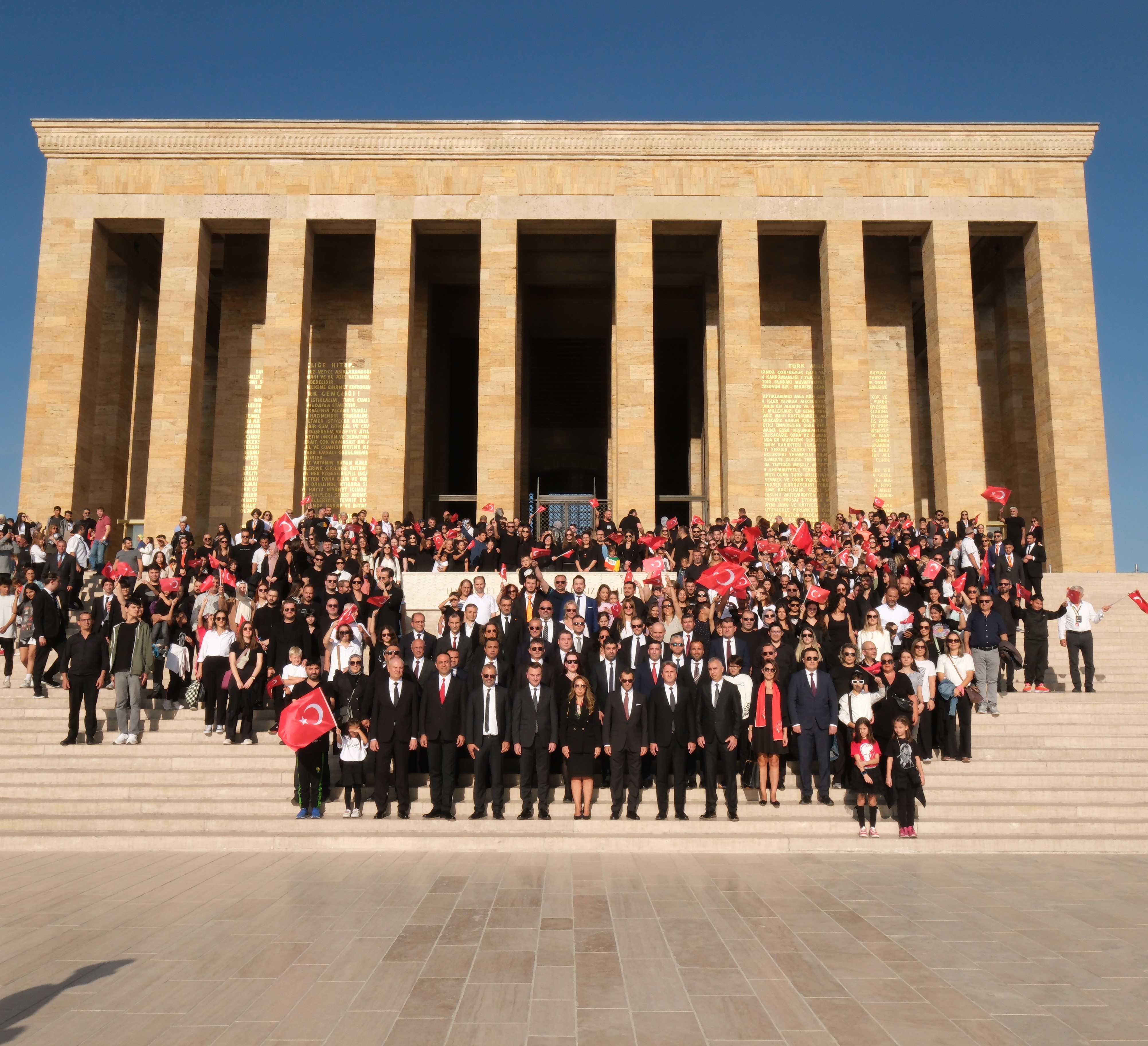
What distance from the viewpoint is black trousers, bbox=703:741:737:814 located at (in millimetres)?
9219

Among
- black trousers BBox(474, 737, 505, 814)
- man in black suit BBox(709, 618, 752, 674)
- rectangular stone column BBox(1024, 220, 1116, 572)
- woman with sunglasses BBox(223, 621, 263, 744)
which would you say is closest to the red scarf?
man in black suit BBox(709, 618, 752, 674)

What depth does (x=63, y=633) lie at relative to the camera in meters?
12.5

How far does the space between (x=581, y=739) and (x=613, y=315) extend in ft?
59.4

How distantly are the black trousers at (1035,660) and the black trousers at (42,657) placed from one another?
13.3 m

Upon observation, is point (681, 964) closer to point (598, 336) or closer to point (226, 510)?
point (226, 510)

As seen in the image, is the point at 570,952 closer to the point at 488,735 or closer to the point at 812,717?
the point at 488,735

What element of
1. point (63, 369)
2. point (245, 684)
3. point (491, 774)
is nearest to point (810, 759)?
point (491, 774)

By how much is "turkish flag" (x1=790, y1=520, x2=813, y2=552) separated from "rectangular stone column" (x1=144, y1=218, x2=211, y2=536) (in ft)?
47.7

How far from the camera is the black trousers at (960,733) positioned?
33.8 feet

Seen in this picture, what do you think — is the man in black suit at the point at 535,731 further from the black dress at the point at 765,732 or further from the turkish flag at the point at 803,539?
the turkish flag at the point at 803,539

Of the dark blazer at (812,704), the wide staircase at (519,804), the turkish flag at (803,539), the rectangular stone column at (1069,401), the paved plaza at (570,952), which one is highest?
the rectangular stone column at (1069,401)

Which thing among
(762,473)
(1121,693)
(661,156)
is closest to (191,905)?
(1121,693)

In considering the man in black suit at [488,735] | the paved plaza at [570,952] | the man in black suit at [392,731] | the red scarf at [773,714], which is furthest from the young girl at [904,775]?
the man in black suit at [392,731]

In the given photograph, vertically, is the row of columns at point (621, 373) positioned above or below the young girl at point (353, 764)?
above
